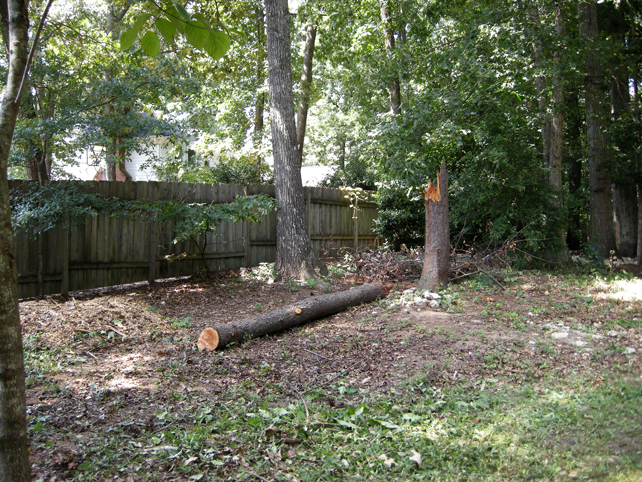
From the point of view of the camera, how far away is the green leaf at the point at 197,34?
171cm

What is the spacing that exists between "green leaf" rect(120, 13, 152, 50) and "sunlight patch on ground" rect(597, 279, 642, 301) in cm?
716

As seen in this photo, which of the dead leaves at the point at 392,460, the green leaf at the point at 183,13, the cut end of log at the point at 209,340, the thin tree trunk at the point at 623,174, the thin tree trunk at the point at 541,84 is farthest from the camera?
the thin tree trunk at the point at 623,174

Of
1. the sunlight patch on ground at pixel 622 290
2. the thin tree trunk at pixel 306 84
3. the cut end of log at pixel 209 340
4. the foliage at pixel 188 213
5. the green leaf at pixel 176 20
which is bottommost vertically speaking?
the cut end of log at pixel 209 340

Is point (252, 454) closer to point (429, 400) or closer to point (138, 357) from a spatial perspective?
point (429, 400)

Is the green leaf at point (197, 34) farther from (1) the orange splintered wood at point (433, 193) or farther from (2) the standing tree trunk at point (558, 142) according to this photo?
(2) the standing tree trunk at point (558, 142)

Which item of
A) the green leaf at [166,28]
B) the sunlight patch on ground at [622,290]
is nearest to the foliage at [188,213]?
the sunlight patch on ground at [622,290]

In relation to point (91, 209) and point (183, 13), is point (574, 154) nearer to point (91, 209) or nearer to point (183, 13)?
point (91, 209)

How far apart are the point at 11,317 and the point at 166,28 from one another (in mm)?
1279

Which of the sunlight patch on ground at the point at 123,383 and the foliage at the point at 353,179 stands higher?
the foliage at the point at 353,179

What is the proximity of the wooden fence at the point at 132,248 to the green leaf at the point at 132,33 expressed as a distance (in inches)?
248

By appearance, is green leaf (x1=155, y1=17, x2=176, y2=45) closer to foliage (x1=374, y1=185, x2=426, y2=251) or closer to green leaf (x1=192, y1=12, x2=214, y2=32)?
green leaf (x1=192, y1=12, x2=214, y2=32)

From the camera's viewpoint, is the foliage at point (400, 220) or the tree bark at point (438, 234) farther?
the foliage at point (400, 220)

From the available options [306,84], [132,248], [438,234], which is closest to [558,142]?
[438,234]

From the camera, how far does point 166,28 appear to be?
1.77m
